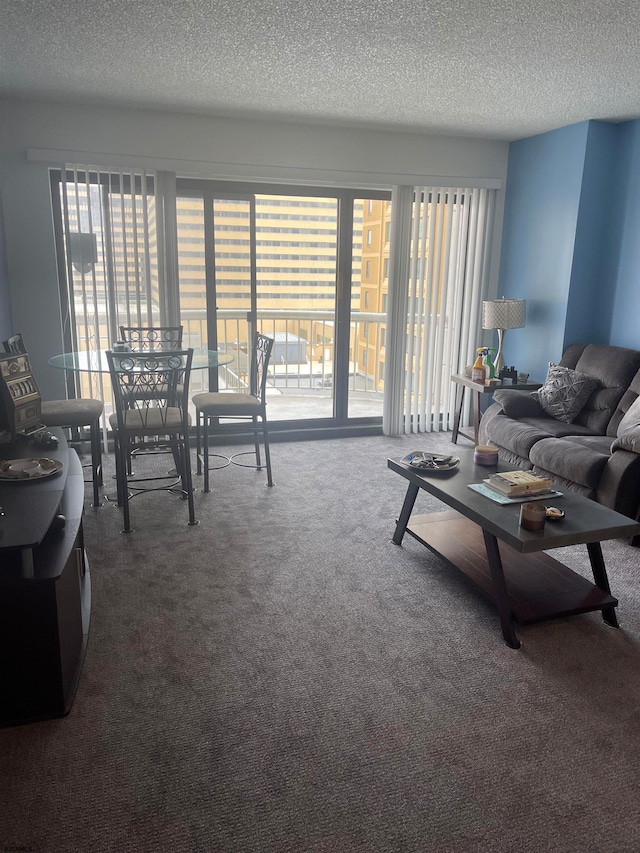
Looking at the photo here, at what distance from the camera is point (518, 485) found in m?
2.75

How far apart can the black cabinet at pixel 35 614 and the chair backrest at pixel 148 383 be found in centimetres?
131

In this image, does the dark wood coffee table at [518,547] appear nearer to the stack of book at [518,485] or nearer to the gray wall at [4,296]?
the stack of book at [518,485]

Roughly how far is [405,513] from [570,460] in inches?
42.6

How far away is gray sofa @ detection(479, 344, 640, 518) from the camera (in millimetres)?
3334

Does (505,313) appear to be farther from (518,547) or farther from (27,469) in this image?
(27,469)

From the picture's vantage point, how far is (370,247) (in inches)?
243

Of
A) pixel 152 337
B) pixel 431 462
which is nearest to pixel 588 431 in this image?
pixel 431 462

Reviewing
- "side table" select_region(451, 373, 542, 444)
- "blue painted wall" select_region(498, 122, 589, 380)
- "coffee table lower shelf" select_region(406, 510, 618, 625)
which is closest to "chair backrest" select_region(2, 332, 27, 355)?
"coffee table lower shelf" select_region(406, 510, 618, 625)

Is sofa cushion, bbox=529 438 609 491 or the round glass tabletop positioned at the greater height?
the round glass tabletop

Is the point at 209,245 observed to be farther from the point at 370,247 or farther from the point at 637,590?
the point at 637,590

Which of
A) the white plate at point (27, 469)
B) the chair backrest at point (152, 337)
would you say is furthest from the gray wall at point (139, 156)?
the white plate at point (27, 469)

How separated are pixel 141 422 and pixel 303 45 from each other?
2.13m

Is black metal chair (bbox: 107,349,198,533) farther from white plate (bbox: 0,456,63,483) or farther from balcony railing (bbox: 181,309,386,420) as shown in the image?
balcony railing (bbox: 181,309,386,420)

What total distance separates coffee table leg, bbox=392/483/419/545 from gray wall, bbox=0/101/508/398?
2.86 m
